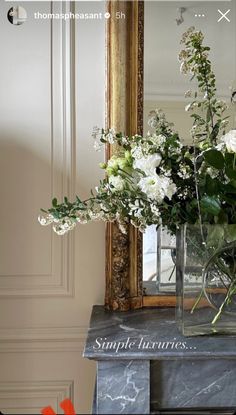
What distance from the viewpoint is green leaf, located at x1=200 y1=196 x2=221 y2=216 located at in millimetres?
995

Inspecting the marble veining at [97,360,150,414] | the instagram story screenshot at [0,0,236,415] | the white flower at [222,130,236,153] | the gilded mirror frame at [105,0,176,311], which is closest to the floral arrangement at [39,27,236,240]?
the white flower at [222,130,236,153]

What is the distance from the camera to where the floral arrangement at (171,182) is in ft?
3.25

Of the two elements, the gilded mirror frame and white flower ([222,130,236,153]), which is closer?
white flower ([222,130,236,153])

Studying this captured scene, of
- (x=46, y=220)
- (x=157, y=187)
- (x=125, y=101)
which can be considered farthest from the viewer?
(x=125, y=101)

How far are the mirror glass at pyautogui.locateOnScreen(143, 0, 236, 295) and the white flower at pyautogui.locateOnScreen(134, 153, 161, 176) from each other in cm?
37

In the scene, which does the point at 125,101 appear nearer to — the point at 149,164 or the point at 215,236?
the point at 149,164

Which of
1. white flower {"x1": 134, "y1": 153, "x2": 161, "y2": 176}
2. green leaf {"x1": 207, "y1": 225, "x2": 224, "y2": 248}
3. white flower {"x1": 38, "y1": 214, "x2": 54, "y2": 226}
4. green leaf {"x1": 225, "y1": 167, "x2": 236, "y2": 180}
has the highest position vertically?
white flower {"x1": 134, "y1": 153, "x2": 161, "y2": 176}

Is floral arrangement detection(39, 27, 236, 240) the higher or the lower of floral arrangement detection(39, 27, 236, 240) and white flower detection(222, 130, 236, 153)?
the lower

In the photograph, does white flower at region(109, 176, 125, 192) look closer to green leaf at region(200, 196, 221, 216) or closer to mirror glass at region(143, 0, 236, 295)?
green leaf at region(200, 196, 221, 216)

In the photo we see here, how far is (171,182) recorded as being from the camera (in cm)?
100

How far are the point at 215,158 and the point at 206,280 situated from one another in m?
0.32

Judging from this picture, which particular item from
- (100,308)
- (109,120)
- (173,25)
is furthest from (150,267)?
(173,25)

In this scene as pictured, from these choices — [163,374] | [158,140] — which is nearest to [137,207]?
[158,140]

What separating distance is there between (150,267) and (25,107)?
65 cm
